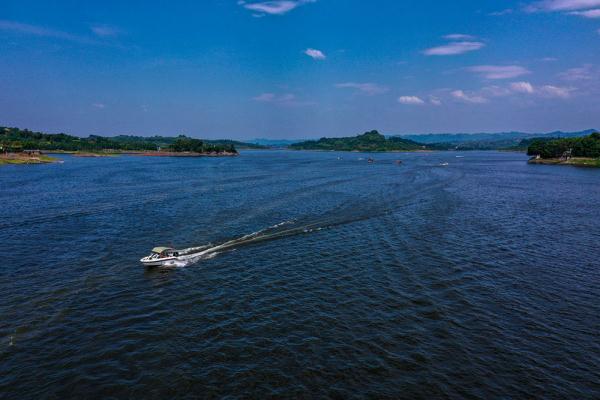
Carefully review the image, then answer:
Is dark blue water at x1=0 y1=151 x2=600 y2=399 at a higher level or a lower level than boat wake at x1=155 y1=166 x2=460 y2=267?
lower

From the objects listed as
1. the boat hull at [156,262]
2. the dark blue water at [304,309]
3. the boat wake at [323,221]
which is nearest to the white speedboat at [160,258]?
the boat hull at [156,262]

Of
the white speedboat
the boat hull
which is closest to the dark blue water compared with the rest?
the boat hull

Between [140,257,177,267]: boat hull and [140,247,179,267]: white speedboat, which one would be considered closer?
[140,257,177,267]: boat hull

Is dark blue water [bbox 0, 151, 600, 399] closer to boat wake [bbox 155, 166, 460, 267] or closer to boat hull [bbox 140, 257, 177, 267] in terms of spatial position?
boat wake [bbox 155, 166, 460, 267]

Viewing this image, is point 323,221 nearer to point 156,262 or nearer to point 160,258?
point 160,258

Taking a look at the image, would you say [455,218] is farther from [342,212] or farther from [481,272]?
[481,272]

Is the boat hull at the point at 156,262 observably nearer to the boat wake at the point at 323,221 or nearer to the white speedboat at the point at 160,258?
the white speedboat at the point at 160,258

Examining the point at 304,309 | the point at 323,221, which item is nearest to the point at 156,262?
the point at 304,309
